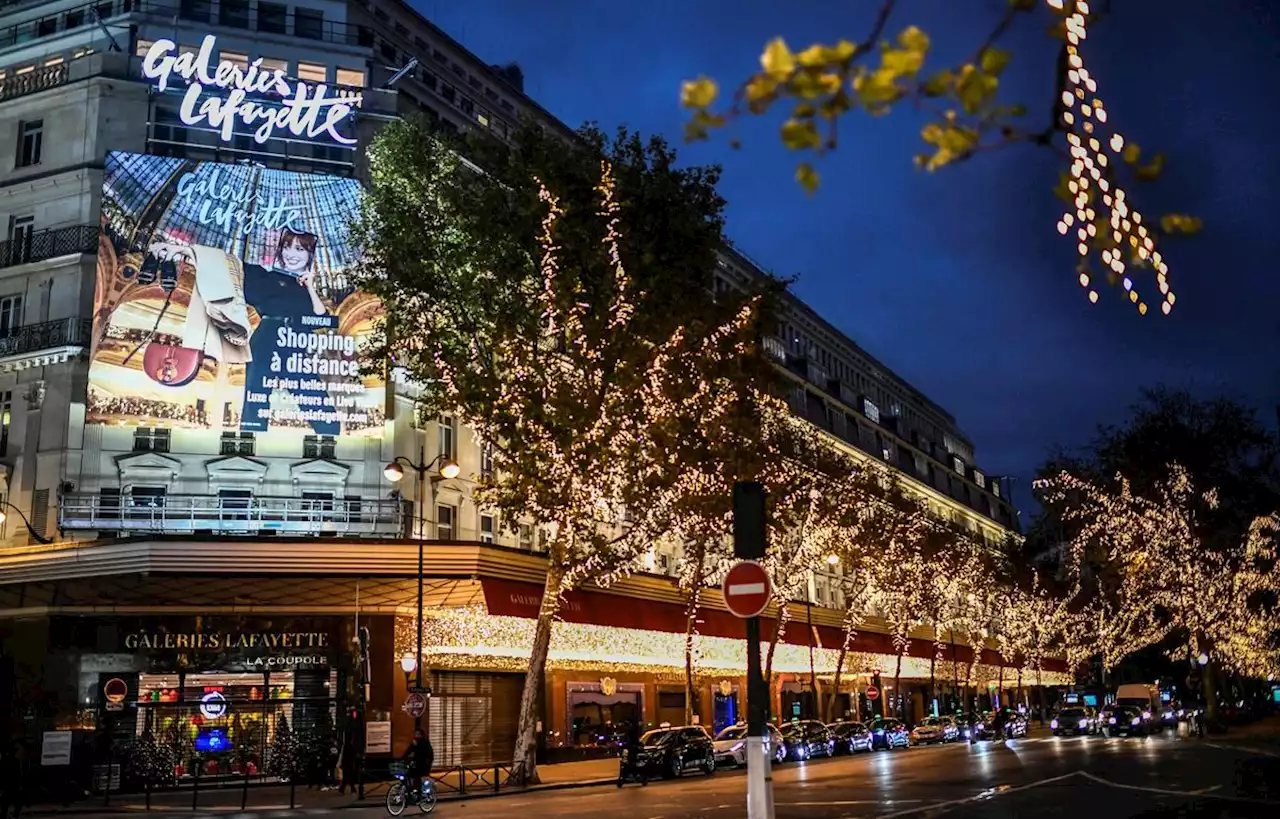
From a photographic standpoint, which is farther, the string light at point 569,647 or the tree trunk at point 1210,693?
the tree trunk at point 1210,693

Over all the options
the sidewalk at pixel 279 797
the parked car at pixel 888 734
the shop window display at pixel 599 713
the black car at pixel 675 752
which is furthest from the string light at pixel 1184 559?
the sidewalk at pixel 279 797

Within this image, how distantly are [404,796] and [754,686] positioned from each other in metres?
15.8

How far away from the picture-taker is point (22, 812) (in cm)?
2742

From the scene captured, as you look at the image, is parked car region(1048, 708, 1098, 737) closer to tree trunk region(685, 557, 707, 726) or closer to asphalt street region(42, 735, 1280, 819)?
tree trunk region(685, 557, 707, 726)

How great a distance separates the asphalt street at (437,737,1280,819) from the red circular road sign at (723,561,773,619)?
9741 millimetres

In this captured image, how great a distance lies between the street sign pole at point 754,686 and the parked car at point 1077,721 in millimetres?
55740

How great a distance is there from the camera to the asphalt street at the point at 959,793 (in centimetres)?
1967

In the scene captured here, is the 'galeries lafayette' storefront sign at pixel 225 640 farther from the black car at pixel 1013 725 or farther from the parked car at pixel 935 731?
the black car at pixel 1013 725

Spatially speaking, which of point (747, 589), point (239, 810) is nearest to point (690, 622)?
point (239, 810)

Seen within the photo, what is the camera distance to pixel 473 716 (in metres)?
41.3

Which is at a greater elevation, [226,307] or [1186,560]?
[226,307]

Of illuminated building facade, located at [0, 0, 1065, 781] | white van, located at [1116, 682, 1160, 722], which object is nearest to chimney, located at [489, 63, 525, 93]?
illuminated building facade, located at [0, 0, 1065, 781]

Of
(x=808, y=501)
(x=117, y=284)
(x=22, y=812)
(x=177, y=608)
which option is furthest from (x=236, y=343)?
(x=808, y=501)

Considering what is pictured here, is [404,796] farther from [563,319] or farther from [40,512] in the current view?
[40,512]
